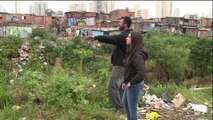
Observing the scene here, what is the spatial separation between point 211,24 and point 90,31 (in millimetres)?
32157

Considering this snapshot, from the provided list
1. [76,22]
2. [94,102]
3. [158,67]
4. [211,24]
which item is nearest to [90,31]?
[76,22]

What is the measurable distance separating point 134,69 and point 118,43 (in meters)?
0.88

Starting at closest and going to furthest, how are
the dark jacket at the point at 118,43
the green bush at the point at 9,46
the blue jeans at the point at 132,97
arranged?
the blue jeans at the point at 132,97
the dark jacket at the point at 118,43
the green bush at the point at 9,46

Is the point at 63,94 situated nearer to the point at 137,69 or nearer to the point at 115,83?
the point at 115,83

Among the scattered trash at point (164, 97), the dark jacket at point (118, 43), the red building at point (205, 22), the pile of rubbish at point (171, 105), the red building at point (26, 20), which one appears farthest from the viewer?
the red building at point (205, 22)

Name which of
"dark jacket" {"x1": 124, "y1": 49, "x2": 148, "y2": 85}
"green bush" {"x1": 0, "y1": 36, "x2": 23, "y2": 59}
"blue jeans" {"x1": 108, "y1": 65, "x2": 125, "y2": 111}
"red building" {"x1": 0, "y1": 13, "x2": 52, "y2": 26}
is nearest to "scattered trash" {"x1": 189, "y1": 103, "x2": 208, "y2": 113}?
"blue jeans" {"x1": 108, "y1": 65, "x2": 125, "y2": 111}

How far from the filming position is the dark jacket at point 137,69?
11.0 ft

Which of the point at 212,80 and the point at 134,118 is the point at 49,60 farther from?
the point at 212,80

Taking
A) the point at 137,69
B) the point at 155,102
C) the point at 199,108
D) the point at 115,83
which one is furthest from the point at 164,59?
the point at 137,69

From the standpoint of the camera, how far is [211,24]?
4175cm

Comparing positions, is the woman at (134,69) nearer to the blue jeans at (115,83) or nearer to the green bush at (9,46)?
the blue jeans at (115,83)

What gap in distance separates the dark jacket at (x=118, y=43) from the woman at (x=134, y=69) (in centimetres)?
69

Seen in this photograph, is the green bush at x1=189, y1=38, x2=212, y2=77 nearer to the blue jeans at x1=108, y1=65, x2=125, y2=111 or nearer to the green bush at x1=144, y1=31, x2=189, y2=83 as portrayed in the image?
the green bush at x1=144, y1=31, x2=189, y2=83

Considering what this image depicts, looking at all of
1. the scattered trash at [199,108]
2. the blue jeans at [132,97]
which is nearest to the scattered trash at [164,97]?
the scattered trash at [199,108]
